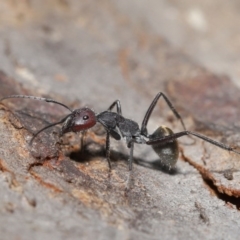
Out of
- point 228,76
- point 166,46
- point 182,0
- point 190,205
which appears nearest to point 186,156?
point 190,205

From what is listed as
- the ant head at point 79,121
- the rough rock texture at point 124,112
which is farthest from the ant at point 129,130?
the rough rock texture at point 124,112

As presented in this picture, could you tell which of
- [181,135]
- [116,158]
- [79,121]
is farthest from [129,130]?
[79,121]

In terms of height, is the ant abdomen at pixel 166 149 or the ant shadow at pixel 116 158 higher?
the ant abdomen at pixel 166 149

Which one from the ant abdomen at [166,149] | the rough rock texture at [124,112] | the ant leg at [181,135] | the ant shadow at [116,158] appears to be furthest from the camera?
the ant abdomen at [166,149]

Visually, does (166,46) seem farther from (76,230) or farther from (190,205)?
(76,230)

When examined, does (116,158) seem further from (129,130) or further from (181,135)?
(181,135)

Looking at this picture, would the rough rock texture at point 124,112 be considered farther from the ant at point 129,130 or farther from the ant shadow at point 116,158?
the ant at point 129,130

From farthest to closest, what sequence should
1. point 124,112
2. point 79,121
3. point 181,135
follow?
point 124,112, point 181,135, point 79,121
